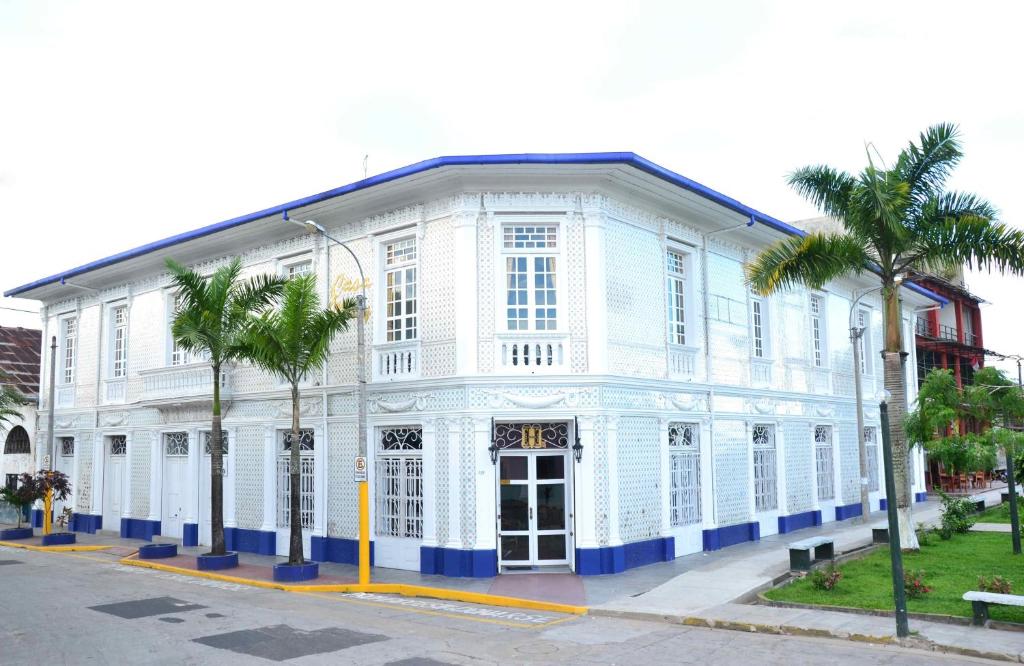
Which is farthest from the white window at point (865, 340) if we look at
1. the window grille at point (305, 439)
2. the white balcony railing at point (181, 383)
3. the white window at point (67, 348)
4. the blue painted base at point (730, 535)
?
the white window at point (67, 348)

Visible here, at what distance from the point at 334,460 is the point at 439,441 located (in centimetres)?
330

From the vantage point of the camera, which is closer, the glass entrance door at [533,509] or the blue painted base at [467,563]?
the blue painted base at [467,563]

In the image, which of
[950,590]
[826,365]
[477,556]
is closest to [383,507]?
[477,556]

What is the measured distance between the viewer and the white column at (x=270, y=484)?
67.7 feet

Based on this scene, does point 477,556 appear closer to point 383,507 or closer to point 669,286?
A: point 383,507

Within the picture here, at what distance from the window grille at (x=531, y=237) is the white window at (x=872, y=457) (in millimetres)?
15542

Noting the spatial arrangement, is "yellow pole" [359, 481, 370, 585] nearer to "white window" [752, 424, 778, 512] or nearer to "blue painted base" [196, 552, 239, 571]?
"blue painted base" [196, 552, 239, 571]

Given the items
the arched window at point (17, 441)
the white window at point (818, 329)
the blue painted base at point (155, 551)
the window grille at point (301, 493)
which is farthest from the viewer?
the arched window at point (17, 441)

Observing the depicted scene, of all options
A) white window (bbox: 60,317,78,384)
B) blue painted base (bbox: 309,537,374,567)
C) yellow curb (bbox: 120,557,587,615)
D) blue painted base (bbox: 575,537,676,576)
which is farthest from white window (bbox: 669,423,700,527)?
→ white window (bbox: 60,317,78,384)

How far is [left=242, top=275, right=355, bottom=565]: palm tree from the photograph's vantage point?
17234 millimetres

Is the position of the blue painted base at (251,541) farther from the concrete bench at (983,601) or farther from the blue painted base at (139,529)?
the concrete bench at (983,601)

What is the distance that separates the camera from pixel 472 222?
17.2 metres

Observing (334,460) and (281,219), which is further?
(281,219)

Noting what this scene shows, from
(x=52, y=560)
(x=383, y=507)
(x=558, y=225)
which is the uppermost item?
(x=558, y=225)
